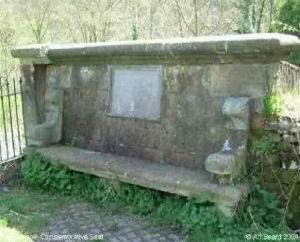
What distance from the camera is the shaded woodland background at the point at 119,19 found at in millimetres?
14750

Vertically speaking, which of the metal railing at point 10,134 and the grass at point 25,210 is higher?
the metal railing at point 10,134

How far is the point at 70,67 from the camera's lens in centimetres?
537

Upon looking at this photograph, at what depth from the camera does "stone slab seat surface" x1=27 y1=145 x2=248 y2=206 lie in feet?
11.6

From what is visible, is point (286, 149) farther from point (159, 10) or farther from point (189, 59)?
point (159, 10)

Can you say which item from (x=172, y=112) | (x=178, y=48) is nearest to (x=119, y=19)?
(x=172, y=112)

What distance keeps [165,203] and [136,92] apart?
4.44ft

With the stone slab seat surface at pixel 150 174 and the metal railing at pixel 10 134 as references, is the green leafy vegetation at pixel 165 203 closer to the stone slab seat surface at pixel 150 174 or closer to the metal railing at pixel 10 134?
the stone slab seat surface at pixel 150 174

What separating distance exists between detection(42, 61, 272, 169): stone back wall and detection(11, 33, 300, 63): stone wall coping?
23 centimetres

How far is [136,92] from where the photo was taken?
4672mm

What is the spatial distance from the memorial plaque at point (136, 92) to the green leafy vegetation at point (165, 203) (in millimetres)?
860

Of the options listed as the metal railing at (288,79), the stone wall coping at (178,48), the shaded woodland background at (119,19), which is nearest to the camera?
the stone wall coping at (178,48)

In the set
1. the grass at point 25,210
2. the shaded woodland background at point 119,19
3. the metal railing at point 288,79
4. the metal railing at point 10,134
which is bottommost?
the grass at point 25,210

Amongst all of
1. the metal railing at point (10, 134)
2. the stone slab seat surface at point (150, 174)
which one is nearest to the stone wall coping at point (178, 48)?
the metal railing at point (10, 134)

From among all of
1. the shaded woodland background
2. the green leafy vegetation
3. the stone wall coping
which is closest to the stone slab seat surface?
the green leafy vegetation
